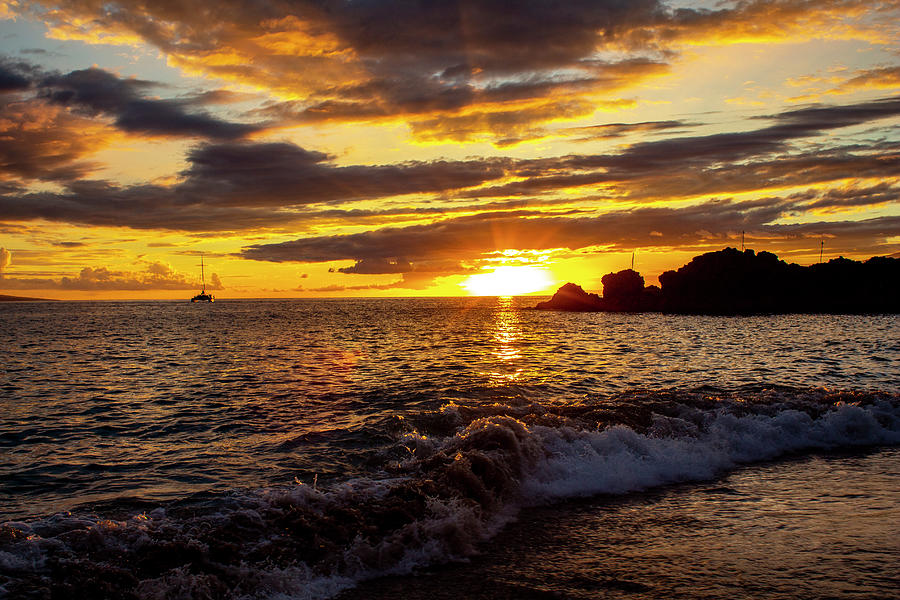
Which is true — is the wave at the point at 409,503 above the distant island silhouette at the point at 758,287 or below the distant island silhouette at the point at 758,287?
below

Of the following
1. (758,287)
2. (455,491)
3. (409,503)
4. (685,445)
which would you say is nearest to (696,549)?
(455,491)

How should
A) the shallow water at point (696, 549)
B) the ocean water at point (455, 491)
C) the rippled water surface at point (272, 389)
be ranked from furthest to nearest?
the rippled water surface at point (272, 389), the ocean water at point (455, 491), the shallow water at point (696, 549)

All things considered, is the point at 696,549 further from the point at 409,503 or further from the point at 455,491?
the point at 409,503

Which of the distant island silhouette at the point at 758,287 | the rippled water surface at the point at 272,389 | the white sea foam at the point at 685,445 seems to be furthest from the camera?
the distant island silhouette at the point at 758,287

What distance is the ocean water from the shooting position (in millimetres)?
7531

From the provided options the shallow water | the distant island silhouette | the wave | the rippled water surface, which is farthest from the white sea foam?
the distant island silhouette

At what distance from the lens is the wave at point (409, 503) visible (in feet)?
25.0

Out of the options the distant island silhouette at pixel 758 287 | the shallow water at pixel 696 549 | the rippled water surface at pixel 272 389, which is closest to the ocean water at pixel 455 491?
the shallow water at pixel 696 549

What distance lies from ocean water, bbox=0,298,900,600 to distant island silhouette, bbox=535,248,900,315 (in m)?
112

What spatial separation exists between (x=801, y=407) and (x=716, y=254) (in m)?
132

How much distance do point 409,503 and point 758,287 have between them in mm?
140039

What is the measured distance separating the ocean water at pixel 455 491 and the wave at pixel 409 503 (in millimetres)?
48

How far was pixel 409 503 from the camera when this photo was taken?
9.88 meters

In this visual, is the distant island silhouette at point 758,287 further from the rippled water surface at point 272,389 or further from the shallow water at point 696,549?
the shallow water at point 696,549
